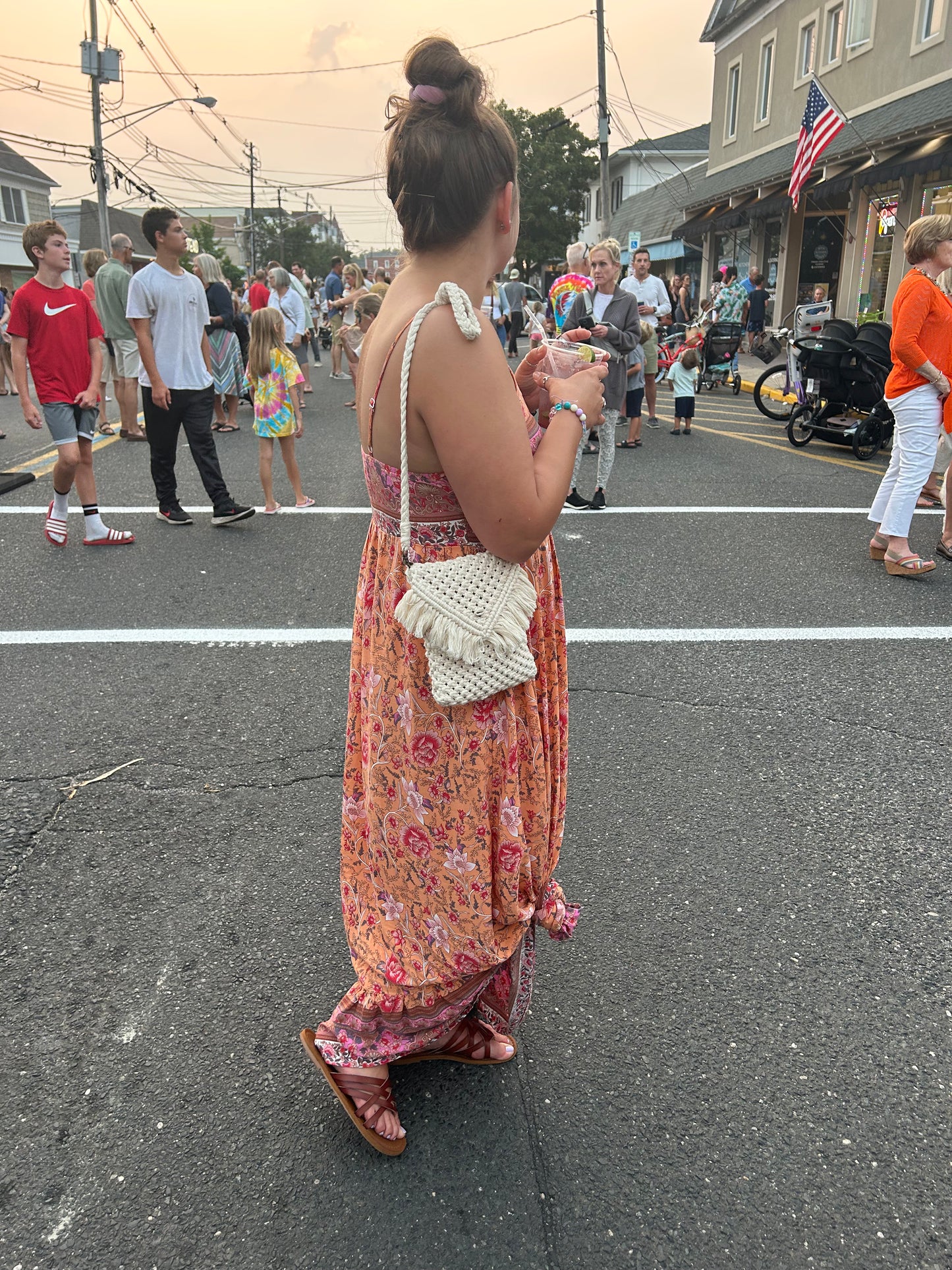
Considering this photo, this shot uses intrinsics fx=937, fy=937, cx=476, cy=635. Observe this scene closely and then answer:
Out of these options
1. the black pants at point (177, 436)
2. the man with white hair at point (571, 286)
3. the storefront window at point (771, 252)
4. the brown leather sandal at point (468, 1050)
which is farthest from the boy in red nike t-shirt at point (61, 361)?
the storefront window at point (771, 252)

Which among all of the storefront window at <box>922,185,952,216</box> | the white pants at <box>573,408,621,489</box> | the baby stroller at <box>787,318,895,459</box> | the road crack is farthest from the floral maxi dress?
the storefront window at <box>922,185,952,216</box>

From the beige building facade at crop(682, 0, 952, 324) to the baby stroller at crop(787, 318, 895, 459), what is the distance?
5.45 meters

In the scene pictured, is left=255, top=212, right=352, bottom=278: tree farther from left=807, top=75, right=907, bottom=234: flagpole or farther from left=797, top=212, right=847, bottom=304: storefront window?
left=807, top=75, right=907, bottom=234: flagpole

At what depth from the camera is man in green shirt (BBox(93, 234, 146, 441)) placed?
1011cm

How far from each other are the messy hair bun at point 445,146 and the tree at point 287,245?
10158cm

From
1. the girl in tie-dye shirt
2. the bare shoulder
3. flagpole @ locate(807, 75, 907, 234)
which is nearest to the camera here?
the bare shoulder

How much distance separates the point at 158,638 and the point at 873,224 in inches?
720

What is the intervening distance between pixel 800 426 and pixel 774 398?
12.3 ft

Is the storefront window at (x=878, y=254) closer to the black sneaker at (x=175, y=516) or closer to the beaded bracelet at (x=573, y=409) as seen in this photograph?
the black sneaker at (x=175, y=516)

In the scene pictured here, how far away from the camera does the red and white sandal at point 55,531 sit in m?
6.37

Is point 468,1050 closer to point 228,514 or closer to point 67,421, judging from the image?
point 67,421

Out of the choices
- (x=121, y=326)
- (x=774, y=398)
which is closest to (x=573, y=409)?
(x=121, y=326)

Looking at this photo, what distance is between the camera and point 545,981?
2.47 metres

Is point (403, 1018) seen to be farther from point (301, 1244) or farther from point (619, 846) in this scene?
point (619, 846)
